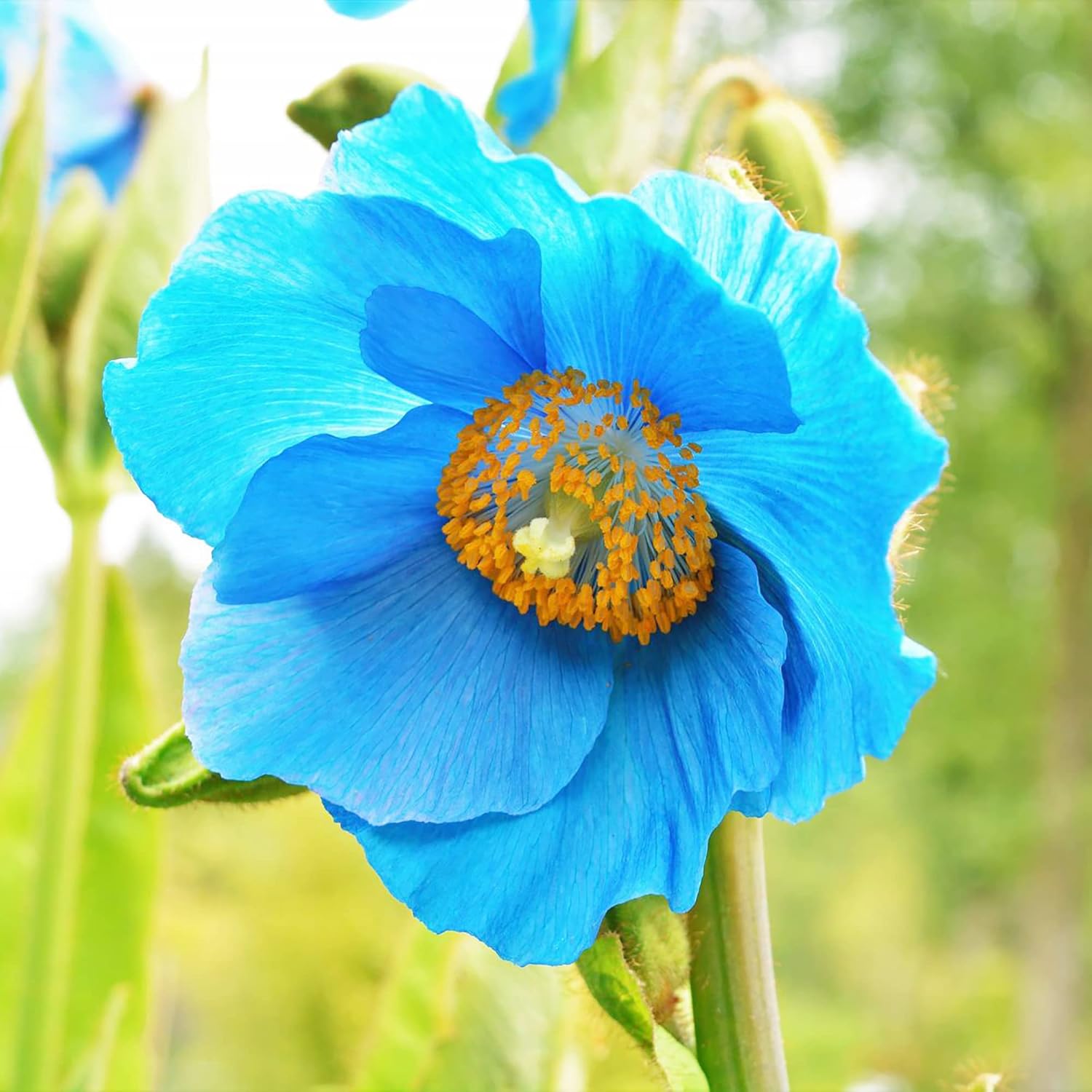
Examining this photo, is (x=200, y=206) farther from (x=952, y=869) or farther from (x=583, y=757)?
(x=952, y=869)

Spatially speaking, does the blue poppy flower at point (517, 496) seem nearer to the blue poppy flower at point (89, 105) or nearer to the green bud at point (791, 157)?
the green bud at point (791, 157)

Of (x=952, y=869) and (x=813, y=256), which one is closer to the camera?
(x=813, y=256)

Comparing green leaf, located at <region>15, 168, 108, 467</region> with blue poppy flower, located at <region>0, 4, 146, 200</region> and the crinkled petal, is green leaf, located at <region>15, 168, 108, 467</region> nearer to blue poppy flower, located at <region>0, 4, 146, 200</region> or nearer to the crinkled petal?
blue poppy flower, located at <region>0, 4, 146, 200</region>

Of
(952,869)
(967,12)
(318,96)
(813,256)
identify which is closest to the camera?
(813,256)

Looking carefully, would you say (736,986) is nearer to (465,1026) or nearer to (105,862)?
(465,1026)

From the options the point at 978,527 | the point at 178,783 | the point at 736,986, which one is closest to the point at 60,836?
the point at 178,783

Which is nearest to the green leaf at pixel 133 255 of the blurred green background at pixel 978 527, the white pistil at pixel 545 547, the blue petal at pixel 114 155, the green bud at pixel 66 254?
the green bud at pixel 66 254

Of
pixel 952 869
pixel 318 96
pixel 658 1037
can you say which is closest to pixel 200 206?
pixel 318 96

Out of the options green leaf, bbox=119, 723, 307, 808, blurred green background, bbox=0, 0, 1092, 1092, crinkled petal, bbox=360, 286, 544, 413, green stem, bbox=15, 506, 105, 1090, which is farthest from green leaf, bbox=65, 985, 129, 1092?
blurred green background, bbox=0, 0, 1092, 1092
